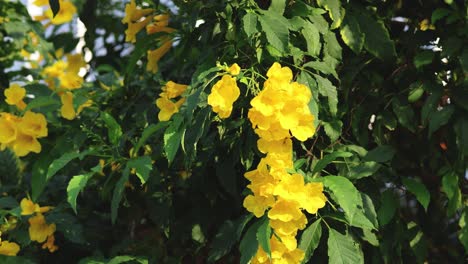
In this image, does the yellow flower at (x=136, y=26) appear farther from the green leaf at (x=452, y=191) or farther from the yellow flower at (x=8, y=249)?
the green leaf at (x=452, y=191)

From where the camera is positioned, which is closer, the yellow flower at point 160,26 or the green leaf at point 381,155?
the green leaf at point 381,155

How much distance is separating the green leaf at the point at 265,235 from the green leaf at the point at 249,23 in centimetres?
42

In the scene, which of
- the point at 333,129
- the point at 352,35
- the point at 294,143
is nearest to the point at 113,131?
the point at 294,143

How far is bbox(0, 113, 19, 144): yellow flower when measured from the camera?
200cm

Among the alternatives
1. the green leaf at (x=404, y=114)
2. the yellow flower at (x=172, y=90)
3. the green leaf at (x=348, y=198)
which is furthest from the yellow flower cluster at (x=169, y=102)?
the green leaf at (x=404, y=114)

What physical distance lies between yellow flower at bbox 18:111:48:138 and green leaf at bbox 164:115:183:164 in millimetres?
615

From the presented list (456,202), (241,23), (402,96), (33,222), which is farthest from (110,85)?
(456,202)

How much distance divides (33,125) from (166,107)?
1.60 feet

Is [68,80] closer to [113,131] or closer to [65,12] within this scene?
[65,12]

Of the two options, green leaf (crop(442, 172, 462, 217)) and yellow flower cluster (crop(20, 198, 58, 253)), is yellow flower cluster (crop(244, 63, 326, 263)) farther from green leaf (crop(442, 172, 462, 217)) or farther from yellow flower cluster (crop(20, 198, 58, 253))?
yellow flower cluster (crop(20, 198, 58, 253))

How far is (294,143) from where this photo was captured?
Answer: 182 centimetres

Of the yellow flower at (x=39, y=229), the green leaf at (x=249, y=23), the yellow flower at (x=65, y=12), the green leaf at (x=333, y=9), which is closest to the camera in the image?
the green leaf at (x=249, y=23)

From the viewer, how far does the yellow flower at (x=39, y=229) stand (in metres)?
2.07

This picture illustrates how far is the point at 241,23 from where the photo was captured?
1.64m
